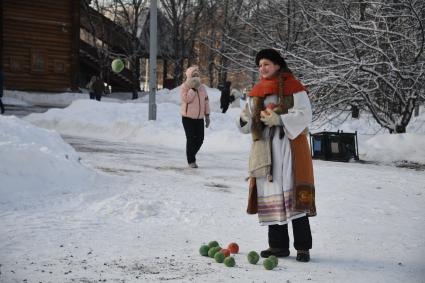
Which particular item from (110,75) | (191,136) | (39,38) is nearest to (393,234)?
(191,136)

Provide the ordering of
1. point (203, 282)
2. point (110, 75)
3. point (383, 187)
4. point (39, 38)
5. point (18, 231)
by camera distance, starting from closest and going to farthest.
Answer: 1. point (203, 282)
2. point (18, 231)
3. point (383, 187)
4. point (39, 38)
5. point (110, 75)

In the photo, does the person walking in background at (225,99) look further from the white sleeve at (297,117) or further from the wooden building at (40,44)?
the white sleeve at (297,117)

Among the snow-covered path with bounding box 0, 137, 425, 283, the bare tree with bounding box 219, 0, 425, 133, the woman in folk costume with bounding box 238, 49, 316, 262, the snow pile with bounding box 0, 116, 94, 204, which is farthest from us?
the bare tree with bounding box 219, 0, 425, 133

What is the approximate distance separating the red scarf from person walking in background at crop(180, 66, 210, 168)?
18.5 feet

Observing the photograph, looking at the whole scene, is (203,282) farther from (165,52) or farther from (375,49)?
(165,52)

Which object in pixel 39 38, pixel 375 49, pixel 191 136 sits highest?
pixel 39 38

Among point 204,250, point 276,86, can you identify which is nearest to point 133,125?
point 204,250

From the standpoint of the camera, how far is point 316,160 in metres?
13.3

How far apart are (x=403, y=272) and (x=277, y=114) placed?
5.05 feet

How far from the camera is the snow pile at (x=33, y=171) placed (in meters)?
7.58

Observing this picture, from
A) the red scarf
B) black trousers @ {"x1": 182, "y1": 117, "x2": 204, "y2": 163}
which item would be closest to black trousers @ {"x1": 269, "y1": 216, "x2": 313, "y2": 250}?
the red scarf

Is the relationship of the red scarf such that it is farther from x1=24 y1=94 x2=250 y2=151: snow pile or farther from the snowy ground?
x1=24 y1=94 x2=250 y2=151: snow pile

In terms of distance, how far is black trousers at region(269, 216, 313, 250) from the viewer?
5.22 meters

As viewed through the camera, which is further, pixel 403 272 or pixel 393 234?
pixel 393 234
